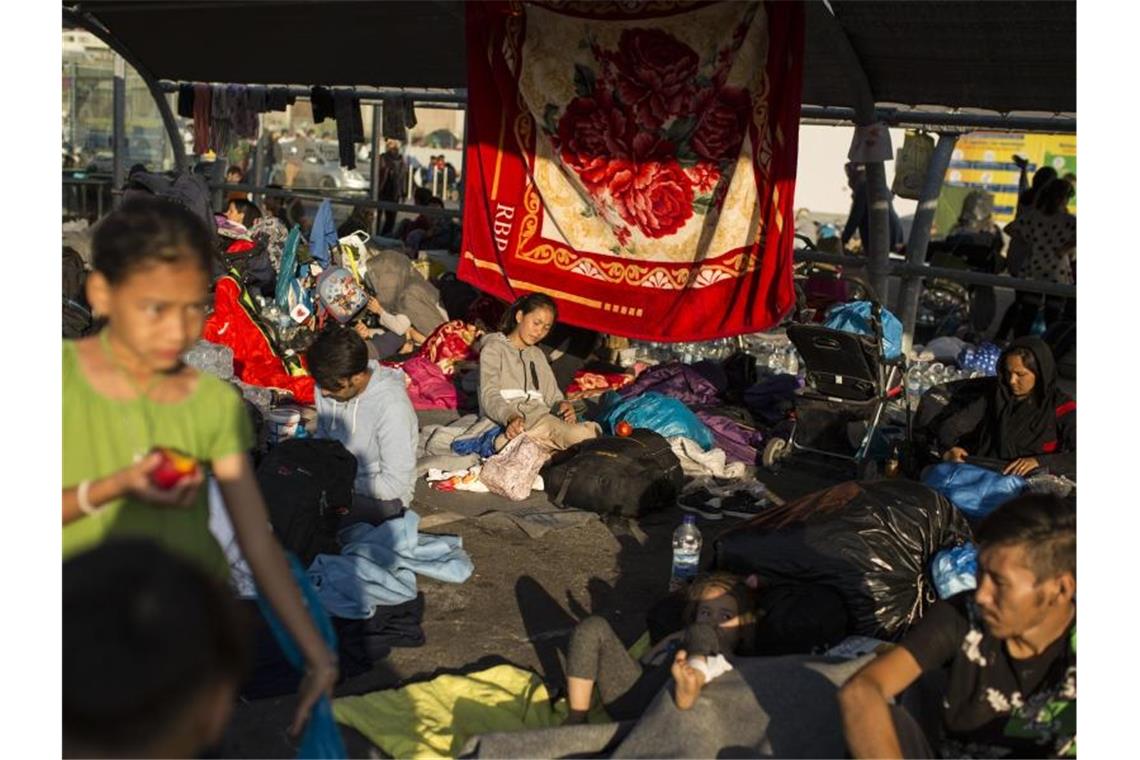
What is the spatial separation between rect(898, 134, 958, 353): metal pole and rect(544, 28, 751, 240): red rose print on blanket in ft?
8.88

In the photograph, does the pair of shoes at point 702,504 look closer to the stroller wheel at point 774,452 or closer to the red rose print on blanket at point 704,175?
the stroller wheel at point 774,452

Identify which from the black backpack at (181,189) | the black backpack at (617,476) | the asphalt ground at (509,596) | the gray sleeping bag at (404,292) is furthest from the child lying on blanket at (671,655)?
the black backpack at (181,189)

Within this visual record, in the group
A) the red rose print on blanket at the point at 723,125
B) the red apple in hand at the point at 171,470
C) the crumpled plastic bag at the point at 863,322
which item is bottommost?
the red apple in hand at the point at 171,470

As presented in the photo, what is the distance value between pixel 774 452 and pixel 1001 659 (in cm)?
509

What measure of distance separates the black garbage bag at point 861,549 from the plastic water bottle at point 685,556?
0.38 m

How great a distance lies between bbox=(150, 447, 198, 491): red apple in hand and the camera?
2613mm

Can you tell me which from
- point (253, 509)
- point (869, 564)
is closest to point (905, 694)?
point (869, 564)

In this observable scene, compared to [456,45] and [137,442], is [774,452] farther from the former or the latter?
[456,45]

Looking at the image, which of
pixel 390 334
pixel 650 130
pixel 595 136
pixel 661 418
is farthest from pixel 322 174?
pixel 661 418

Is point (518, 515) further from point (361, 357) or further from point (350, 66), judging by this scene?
point (350, 66)

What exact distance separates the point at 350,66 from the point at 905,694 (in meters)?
12.9

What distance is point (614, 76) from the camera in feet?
31.8

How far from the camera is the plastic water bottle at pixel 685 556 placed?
588 centimetres

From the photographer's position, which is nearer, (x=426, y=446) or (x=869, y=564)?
(x=869, y=564)
